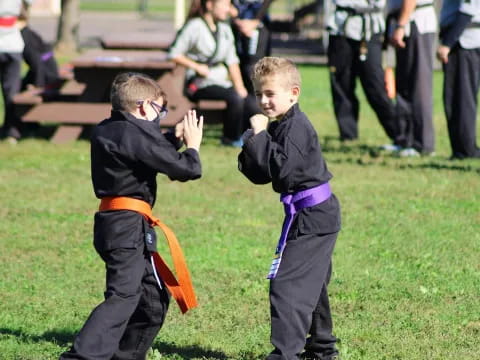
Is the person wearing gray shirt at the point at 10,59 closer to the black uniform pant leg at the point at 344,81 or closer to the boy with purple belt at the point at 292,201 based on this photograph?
the black uniform pant leg at the point at 344,81

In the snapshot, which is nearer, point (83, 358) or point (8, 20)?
point (83, 358)

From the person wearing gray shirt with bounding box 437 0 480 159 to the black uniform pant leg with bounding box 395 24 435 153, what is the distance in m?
0.24

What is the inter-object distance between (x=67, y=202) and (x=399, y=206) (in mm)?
2623

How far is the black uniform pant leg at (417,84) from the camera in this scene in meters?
9.98

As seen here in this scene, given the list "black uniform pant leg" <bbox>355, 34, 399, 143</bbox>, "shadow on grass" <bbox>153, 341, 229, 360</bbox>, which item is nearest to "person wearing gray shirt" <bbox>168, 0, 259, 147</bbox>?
"black uniform pant leg" <bbox>355, 34, 399, 143</bbox>

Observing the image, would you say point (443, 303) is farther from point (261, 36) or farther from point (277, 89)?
point (261, 36)

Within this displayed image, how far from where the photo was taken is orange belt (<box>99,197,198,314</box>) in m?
4.46

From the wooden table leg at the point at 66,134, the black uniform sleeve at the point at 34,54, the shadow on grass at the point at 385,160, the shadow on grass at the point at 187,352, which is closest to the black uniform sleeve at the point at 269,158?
the shadow on grass at the point at 187,352

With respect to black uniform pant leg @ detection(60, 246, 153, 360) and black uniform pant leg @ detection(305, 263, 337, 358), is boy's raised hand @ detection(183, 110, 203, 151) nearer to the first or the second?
black uniform pant leg @ detection(60, 246, 153, 360)

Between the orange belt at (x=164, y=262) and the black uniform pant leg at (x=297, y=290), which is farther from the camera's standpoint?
the orange belt at (x=164, y=262)

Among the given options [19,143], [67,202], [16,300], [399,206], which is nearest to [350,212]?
[399,206]

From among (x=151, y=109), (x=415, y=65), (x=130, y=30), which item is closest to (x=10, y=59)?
(x=415, y=65)

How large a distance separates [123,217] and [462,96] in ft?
19.6

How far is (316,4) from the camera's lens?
30.6m
